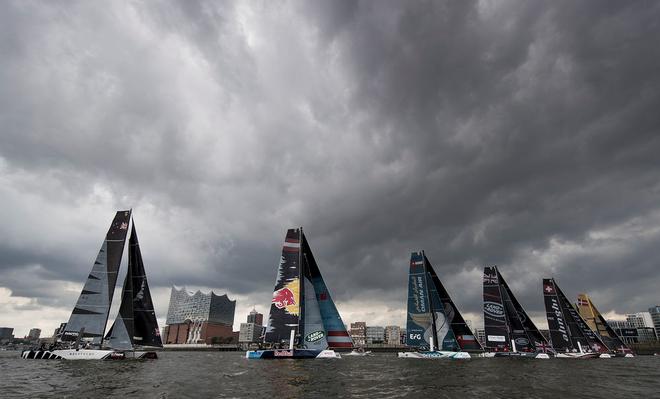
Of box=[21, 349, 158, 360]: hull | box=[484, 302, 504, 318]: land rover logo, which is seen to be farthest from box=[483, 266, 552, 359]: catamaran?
box=[21, 349, 158, 360]: hull

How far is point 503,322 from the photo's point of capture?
5984cm

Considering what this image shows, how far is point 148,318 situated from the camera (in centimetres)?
4306

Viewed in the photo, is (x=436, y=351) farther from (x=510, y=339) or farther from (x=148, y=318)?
(x=148, y=318)

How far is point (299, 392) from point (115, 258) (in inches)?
1335

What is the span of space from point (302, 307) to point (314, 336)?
3.61 m

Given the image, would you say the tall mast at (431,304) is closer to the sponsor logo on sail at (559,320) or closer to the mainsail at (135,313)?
the sponsor logo on sail at (559,320)

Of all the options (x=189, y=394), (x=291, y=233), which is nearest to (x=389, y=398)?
(x=189, y=394)

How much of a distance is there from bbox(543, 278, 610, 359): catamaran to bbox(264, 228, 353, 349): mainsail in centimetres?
4541

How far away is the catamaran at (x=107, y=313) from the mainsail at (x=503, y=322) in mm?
51068

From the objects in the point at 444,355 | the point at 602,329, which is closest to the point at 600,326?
the point at 602,329

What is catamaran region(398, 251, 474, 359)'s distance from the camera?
1884 inches

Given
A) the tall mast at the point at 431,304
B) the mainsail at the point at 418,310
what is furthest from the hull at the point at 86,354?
the tall mast at the point at 431,304

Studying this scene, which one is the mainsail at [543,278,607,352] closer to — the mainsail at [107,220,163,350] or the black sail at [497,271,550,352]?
the black sail at [497,271,550,352]

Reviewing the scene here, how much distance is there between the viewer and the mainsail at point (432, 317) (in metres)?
48.1
